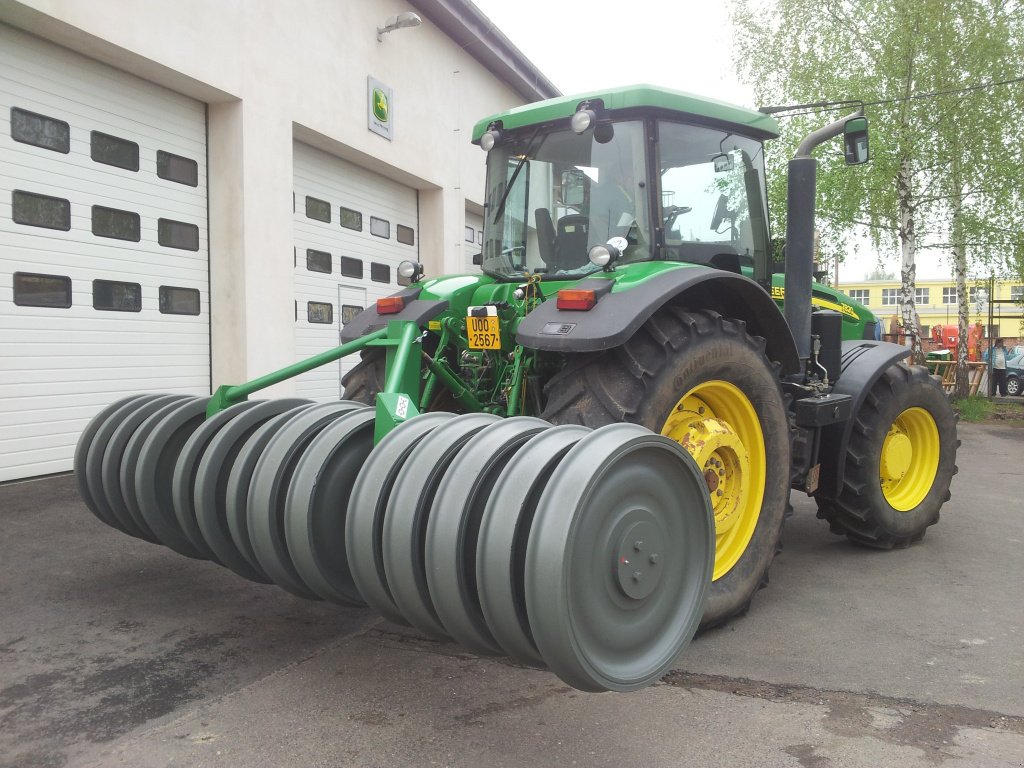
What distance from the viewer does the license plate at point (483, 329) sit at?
3.85 m

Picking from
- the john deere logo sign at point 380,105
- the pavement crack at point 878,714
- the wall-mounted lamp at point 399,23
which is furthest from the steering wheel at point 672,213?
the wall-mounted lamp at point 399,23

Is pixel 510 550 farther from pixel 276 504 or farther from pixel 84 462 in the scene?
pixel 84 462

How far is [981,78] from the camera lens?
46.8ft

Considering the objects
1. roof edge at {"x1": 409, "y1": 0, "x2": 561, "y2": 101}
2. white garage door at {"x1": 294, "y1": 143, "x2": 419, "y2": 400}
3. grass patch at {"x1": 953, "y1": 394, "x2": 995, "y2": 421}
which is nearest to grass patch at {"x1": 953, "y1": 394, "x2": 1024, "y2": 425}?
grass patch at {"x1": 953, "y1": 394, "x2": 995, "y2": 421}

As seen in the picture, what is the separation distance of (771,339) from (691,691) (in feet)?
6.05

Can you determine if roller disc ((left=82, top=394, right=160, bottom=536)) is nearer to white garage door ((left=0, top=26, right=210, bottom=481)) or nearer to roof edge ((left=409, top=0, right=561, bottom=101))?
white garage door ((left=0, top=26, right=210, bottom=481))

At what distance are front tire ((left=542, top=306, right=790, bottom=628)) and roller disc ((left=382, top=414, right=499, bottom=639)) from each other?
34.3 inches

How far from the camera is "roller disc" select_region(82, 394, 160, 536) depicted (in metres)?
3.78

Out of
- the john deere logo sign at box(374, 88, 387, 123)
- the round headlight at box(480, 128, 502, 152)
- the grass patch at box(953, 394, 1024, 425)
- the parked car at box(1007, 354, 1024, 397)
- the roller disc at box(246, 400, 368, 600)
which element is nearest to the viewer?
the roller disc at box(246, 400, 368, 600)

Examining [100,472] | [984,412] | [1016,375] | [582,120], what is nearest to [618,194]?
[582,120]

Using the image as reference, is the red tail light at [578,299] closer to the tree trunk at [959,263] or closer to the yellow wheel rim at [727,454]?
the yellow wheel rim at [727,454]

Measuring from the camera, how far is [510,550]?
218cm

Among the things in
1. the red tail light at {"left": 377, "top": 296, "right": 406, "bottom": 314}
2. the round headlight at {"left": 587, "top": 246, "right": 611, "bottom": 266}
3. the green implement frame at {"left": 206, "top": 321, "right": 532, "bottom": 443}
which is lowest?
the green implement frame at {"left": 206, "top": 321, "right": 532, "bottom": 443}

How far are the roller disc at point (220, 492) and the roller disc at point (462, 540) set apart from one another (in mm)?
1133
